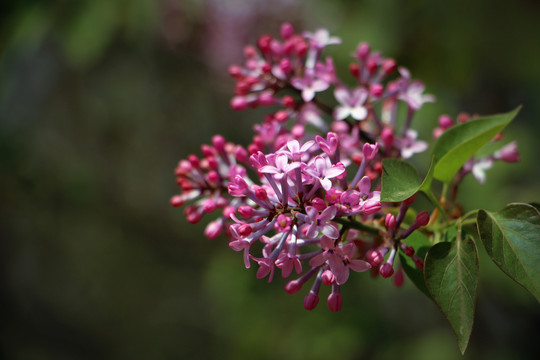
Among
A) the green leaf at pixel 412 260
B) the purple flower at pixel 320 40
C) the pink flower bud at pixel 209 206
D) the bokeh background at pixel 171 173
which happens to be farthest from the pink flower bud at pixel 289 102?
the bokeh background at pixel 171 173

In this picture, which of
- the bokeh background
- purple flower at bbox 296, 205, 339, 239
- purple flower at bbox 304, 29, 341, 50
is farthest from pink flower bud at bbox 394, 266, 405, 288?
the bokeh background

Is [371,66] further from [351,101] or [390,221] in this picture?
[390,221]

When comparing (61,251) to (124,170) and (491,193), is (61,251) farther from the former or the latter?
(491,193)

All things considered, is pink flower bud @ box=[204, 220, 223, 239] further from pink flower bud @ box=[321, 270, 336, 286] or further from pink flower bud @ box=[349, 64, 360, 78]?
pink flower bud @ box=[349, 64, 360, 78]

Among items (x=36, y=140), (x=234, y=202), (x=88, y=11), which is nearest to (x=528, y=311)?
(x=234, y=202)

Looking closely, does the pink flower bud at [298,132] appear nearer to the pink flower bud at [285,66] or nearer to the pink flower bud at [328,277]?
the pink flower bud at [285,66]

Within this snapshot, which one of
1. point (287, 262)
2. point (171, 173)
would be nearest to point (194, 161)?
point (287, 262)

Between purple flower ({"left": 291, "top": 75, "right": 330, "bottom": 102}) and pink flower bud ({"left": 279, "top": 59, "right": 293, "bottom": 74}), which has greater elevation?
pink flower bud ({"left": 279, "top": 59, "right": 293, "bottom": 74})
